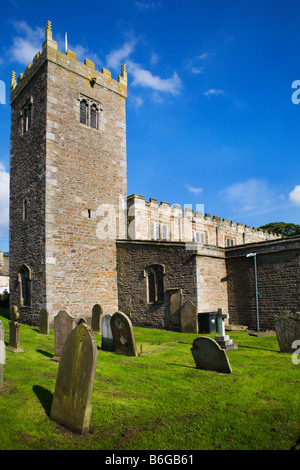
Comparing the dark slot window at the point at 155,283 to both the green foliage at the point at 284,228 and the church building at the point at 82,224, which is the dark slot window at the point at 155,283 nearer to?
the church building at the point at 82,224

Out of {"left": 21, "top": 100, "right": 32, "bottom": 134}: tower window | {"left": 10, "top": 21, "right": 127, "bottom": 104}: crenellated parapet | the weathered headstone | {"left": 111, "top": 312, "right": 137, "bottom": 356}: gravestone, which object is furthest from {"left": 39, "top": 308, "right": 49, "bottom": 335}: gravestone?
{"left": 10, "top": 21, "right": 127, "bottom": 104}: crenellated parapet

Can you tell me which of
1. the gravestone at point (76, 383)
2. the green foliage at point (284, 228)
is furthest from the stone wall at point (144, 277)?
the green foliage at point (284, 228)

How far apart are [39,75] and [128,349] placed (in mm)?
15824

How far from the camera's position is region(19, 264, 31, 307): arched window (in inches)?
678

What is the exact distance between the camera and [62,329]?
9453 millimetres

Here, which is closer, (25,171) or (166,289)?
(166,289)

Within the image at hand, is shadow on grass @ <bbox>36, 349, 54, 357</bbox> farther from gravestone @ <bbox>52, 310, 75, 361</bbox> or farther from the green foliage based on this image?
the green foliage

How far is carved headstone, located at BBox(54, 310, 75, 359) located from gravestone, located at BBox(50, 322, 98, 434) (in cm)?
419

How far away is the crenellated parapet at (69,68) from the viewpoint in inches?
698

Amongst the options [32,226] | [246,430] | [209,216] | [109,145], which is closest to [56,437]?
[246,430]

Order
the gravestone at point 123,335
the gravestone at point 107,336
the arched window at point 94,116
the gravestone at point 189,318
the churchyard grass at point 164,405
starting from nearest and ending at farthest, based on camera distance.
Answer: the churchyard grass at point 164,405 < the gravestone at point 123,335 < the gravestone at point 107,336 < the gravestone at point 189,318 < the arched window at point 94,116

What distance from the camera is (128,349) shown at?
32.2ft

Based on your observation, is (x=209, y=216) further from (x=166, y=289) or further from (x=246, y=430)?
(x=246, y=430)

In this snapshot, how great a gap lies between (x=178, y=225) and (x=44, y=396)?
2058 centimetres
